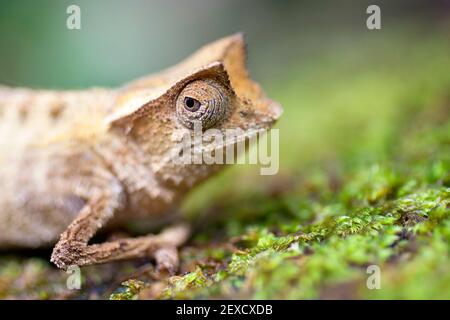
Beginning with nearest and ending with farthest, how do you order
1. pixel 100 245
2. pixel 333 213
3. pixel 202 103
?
pixel 202 103 < pixel 100 245 < pixel 333 213

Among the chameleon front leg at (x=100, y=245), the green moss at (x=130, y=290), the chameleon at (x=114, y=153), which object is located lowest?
the green moss at (x=130, y=290)

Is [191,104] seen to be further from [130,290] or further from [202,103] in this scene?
[130,290]

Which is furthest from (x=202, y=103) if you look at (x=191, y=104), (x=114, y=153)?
(x=114, y=153)

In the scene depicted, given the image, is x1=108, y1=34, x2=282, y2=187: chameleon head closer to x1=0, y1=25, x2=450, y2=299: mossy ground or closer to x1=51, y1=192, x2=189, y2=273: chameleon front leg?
x1=51, y1=192, x2=189, y2=273: chameleon front leg

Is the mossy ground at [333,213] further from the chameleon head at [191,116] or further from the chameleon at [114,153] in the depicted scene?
the chameleon head at [191,116]

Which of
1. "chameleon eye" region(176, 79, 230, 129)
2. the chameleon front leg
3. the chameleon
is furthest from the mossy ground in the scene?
"chameleon eye" region(176, 79, 230, 129)

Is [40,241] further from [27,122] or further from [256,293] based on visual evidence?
[256,293]

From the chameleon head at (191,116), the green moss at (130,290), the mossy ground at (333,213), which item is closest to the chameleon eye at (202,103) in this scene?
the chameleon head at (191,116)
